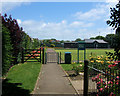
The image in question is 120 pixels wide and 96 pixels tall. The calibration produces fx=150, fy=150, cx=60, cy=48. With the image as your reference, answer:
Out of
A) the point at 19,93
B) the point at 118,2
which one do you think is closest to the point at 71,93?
the point at 19,93

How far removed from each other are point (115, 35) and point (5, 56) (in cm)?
640

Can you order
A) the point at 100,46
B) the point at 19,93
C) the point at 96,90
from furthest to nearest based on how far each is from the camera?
1. the point at 100,46
2. the point at 19,93
3. the point at 96,90

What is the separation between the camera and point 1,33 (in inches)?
299

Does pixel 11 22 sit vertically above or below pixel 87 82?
above

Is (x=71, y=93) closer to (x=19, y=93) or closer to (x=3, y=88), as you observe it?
(x=19, y=93)

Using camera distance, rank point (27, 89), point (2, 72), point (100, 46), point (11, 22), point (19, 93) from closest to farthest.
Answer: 1. point (19, 93)
2. point (27, 89)
3. point (2, 72)
4. point (11, 22)
5. point (100, 46)

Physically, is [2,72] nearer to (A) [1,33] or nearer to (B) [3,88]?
(B) [3,88]

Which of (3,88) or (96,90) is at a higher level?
(96,90)

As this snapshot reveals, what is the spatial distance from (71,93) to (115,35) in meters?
3.70

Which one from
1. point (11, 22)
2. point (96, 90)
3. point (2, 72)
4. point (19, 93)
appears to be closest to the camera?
point (96, 90)

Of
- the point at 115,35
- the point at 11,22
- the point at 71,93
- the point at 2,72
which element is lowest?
the point at 71,93

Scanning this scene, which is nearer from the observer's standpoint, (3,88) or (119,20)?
(119,20)

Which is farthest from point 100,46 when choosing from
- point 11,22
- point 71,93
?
point 71,93

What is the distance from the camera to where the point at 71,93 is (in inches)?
231
